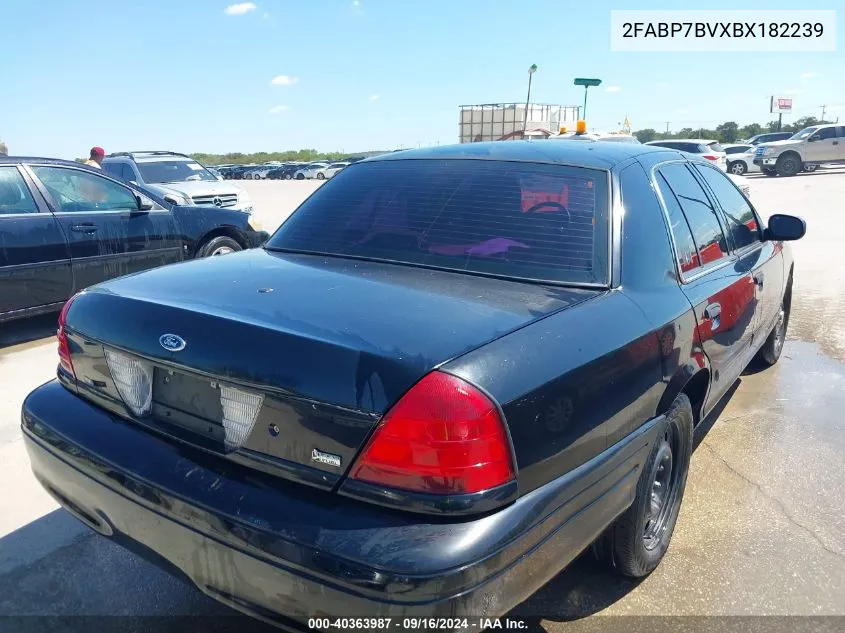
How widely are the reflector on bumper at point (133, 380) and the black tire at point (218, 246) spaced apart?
4728 millimetres

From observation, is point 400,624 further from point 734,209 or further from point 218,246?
point 218,246

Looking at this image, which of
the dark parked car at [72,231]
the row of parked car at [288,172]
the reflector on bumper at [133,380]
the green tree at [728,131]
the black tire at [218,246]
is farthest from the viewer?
the green tree at [728,131]

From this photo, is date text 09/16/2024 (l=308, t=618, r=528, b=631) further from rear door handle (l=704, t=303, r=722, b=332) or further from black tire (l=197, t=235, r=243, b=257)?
black tire (l=197, t=235, r=243, b=257)

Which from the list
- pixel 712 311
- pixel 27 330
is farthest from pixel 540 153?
pixel 27 330

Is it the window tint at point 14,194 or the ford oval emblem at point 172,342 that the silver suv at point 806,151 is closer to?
the window tint at point 14,194

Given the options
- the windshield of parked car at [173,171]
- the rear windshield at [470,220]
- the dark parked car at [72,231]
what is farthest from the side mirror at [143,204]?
the windshield of parked car at [173,171]

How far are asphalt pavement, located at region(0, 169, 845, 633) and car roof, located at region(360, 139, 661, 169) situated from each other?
5.37 feet

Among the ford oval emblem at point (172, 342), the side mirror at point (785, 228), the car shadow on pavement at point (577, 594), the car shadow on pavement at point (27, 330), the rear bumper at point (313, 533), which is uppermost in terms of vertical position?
the side mirror at point (785, 228)

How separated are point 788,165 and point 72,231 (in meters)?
29.0

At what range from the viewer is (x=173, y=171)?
12766 millimetres

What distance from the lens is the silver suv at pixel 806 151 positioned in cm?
2711

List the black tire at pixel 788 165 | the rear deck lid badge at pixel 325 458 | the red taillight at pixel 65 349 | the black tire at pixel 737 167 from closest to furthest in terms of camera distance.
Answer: the rear deck lid badge at pixel 325 458
the red taillight at pixel 65 349
the black tire at pixel 788 165
the black tire at pixel 737 167

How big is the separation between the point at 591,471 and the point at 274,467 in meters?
0.92

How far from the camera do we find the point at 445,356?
1743 mm
